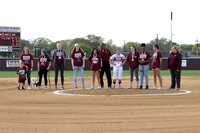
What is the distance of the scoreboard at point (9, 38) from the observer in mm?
35406

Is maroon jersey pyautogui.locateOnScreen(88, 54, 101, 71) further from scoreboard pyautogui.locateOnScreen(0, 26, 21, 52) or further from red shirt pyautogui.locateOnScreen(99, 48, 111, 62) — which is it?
scoreboard pyautogui.locateOnScreen(0, 26, 21, 52)

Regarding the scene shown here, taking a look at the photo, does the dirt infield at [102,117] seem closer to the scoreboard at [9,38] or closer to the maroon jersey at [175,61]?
the maroon jersey at [175,61]

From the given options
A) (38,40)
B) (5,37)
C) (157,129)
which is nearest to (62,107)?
(157,129)

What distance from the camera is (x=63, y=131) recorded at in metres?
5.38

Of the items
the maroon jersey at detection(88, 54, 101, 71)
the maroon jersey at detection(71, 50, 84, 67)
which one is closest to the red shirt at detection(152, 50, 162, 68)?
the maroon jersey at detection(88, 54, 101, 71)

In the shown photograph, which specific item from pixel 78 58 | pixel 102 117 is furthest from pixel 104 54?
pixel 102 117

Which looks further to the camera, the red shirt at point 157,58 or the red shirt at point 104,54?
the red shirt at point 104,54

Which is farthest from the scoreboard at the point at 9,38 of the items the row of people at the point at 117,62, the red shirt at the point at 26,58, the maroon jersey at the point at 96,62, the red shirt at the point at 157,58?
the red shirt at the point at 157,58

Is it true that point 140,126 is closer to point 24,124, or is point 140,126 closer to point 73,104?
point 24,124

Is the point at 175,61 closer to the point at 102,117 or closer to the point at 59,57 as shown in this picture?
the point at 59,57

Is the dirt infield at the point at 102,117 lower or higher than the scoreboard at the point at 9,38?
lower

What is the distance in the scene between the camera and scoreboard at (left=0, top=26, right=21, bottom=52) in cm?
3541

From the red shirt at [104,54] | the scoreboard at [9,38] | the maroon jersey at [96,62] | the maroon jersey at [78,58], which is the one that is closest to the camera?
the maroon jersey at [96,62]

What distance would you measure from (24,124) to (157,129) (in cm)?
255
